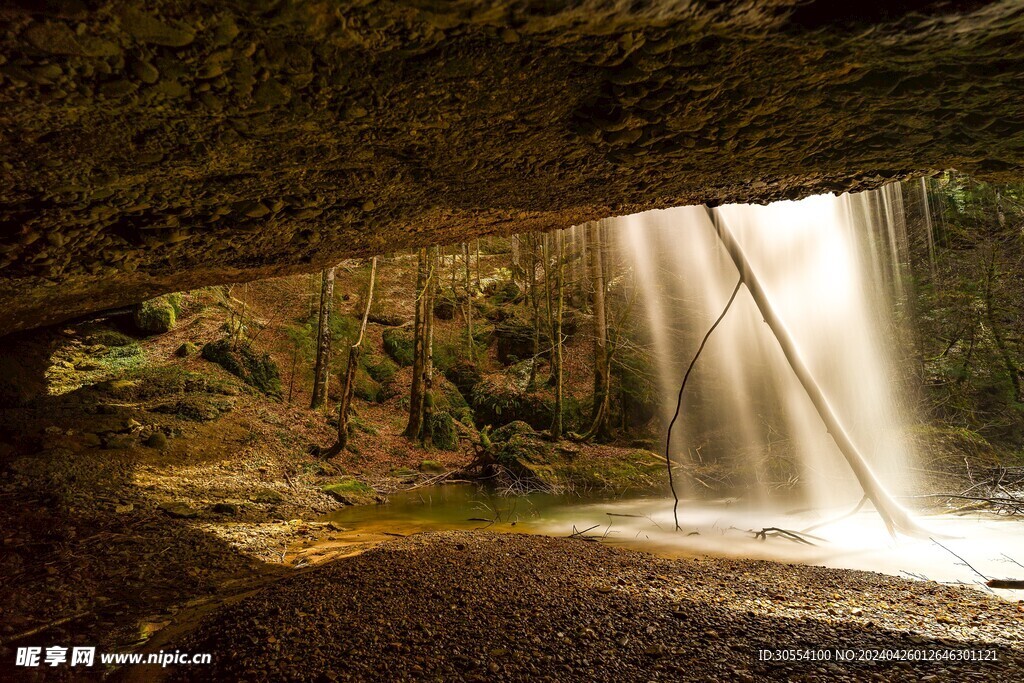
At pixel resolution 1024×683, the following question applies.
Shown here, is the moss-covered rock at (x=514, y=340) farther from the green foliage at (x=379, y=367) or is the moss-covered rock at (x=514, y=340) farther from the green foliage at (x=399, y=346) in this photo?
the green foliage at (x=379, y=367)

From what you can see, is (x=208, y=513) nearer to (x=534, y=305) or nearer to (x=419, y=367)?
(x=419, y=367)

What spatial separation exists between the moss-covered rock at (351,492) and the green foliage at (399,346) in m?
8.71

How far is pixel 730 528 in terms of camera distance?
7254mm

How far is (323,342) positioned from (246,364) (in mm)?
2226

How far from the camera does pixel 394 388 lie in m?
16.8

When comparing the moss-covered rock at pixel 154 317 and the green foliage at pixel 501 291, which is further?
the green foliage at pixel 501 291

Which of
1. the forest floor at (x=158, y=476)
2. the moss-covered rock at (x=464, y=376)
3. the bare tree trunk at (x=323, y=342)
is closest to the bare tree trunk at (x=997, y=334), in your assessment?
the forest floor at (x=158, y=476)

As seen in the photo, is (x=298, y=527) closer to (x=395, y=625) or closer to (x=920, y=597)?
(x=395, y=625)

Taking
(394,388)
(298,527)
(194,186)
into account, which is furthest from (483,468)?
(194,186)

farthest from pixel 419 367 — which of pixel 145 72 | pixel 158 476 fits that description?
pixel 145 72

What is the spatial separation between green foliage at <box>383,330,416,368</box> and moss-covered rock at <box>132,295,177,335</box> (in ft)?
23.0

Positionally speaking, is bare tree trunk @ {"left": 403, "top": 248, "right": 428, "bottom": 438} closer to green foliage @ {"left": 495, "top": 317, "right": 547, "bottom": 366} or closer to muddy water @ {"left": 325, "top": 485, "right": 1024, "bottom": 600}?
muddy water @ {"left": 325, "top": 485, "right": 1024, "bottom": 600}

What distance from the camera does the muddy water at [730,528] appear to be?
524 centimetres

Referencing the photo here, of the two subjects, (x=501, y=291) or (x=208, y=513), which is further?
(x=501, y=291)
